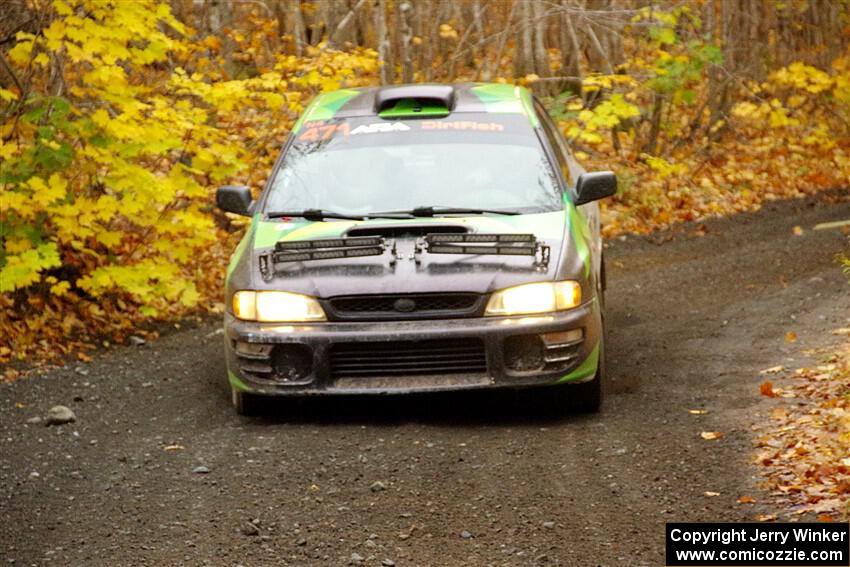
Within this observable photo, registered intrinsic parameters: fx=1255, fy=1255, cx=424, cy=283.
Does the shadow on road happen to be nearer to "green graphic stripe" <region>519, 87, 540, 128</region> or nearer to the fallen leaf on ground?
the fallen leaf on ground

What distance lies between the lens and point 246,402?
7.22m

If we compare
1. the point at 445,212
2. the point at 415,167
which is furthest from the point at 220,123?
the point at 445,212

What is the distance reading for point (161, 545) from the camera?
503 cm

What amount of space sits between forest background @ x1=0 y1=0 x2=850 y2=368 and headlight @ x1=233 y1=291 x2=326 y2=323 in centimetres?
310

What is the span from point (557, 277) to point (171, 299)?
5.71 m

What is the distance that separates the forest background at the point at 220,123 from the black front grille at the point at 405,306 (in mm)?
3505

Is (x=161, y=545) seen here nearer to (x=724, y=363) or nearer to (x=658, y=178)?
(x=724, y=363)

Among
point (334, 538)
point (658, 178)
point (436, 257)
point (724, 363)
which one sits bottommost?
point (658, 178)

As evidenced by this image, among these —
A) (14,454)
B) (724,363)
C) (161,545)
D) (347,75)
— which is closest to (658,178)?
(347,75)

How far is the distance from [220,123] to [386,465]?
742 centimetres

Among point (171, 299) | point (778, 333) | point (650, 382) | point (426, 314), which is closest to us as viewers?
point (426, 314)

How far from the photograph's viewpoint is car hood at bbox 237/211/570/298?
21.8ft

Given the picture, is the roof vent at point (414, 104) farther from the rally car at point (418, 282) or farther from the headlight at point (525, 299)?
the headlight at point (525, 299)

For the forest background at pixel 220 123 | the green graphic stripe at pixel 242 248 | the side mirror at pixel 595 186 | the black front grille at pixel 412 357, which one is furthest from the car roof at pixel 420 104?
the black front grille at pixel 412 357
